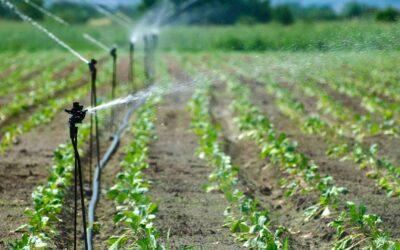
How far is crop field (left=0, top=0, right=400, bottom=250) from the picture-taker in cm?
566

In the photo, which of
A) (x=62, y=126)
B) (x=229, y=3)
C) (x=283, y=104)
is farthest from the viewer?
(x=229, y=3)

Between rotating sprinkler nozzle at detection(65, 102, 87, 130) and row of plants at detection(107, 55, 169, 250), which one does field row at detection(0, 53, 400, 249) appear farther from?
rotating sprinkler nozzle at detection(65, 102, 87, 130)

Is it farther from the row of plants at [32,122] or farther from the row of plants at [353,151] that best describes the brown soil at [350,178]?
the row of plants at [32,122]

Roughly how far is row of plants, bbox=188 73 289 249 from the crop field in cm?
2

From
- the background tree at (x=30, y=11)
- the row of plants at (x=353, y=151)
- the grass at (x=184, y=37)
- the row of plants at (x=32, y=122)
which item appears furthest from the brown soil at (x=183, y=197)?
the background tree at (x=30, y=11)

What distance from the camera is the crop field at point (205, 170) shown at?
5664 millimetres

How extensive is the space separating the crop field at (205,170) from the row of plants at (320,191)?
15 mm

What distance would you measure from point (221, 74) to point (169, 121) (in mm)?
8154

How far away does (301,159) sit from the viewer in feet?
25.8

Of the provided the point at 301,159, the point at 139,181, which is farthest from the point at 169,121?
the point at 139,181

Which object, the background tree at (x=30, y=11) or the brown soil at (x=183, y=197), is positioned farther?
the background tree at (x=30, y=11)

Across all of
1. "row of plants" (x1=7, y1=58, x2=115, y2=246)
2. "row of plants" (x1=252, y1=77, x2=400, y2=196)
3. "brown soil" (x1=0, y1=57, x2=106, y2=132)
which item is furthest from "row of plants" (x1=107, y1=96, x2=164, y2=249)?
"brown soil" (x1=0, y1=57, x2=106, y2=132)

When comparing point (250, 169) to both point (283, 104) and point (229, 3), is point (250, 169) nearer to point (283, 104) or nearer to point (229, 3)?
point (283, 104)

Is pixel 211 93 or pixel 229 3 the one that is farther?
pixel 229 3
